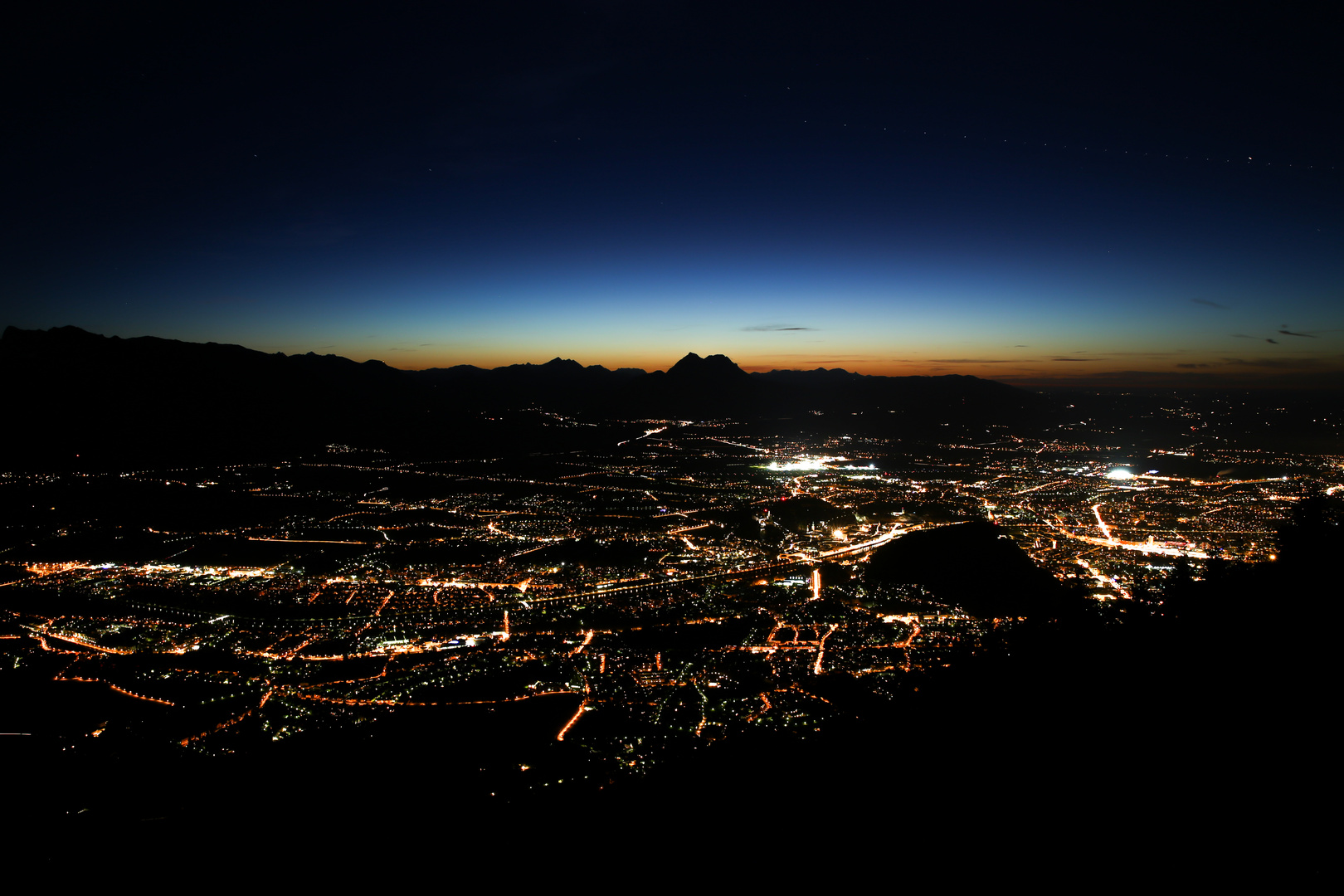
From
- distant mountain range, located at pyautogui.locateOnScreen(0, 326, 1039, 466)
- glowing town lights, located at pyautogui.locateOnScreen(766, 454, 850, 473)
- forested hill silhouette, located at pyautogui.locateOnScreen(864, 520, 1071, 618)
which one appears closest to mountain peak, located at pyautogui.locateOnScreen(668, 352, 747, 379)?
distant mountain range, located at pyautogui.locateOnScreen(0, 326, 1039, 466)

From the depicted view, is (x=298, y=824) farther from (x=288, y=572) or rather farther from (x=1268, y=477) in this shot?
(x=1268, y=477)

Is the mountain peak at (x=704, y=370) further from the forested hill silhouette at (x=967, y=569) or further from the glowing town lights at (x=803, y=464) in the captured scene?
the forested hill silhouette at (x=967, y=569)

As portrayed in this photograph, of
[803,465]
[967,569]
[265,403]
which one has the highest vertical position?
[265,403]

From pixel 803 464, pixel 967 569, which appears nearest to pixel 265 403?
pixel 803 464

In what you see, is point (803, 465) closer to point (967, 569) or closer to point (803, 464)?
point (803, 464)

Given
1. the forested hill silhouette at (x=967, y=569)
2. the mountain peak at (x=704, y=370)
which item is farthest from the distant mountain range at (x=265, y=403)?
the forested hill silhouette at (x=967, y=569)

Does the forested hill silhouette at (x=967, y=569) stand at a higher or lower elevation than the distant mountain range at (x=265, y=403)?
lower

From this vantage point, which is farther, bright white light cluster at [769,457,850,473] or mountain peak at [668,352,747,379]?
mountain peak at [668,352,747,379]

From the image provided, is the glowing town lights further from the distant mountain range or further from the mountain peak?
the mountain peak
